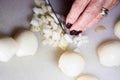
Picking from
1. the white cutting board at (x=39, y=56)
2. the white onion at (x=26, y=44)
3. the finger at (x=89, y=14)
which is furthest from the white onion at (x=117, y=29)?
the white onion at (x=26, y=44)

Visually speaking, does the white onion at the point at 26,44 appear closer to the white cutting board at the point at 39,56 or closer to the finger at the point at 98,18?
the white cutting board at the point at 39,56

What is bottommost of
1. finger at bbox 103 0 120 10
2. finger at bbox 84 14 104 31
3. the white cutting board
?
the white cutting board

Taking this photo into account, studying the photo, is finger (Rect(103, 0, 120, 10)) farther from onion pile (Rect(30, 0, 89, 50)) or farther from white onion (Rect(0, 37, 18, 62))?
white onion (Rect(0, 37, 18, 62))

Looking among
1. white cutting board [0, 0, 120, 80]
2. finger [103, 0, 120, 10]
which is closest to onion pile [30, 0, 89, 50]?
white cutting board [0, 0, 120, 80]

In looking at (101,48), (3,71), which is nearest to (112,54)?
(101,48)

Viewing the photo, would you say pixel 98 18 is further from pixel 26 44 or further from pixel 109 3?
pixel 26 44
